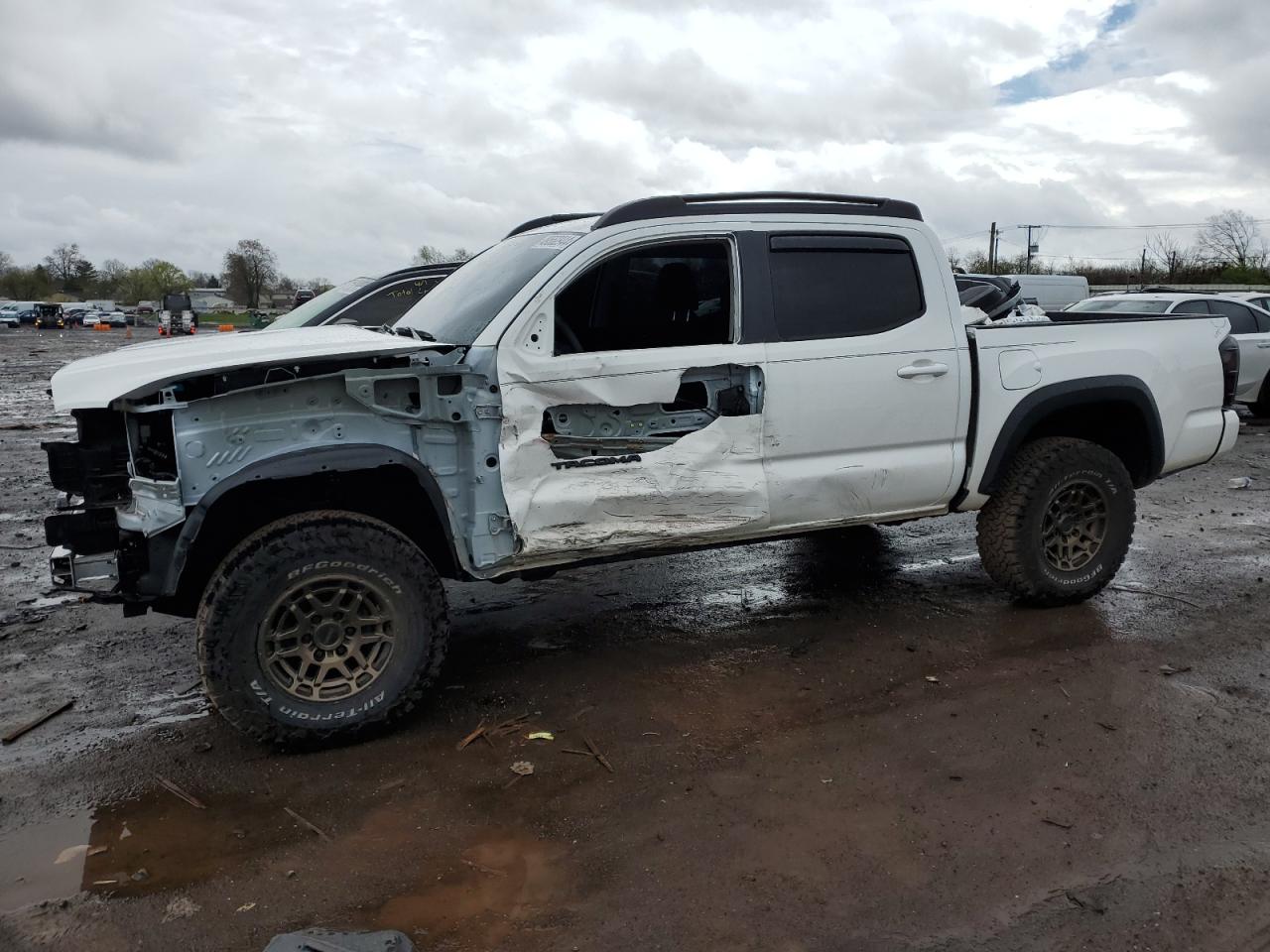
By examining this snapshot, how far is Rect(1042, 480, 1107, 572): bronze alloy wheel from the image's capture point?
5.46 metres

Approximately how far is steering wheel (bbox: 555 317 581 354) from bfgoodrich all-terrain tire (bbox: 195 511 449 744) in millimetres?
1079

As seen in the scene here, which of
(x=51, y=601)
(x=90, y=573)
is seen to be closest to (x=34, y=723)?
(x=90, y=573)

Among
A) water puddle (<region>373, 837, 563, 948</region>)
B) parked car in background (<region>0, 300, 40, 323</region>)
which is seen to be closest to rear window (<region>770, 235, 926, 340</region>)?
water puddle (<region>373, 837, 563, 948</region>)

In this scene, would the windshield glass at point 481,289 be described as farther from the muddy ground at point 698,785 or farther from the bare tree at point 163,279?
the bare tree at point 163,279

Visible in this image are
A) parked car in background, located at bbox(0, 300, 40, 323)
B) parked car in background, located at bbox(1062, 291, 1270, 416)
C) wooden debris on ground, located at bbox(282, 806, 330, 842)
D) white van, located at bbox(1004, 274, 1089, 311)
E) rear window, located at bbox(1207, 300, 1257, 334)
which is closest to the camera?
wooden debris on ground, located at bbox(282, 806, 330, 842)

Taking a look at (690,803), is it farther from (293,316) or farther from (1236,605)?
(293,316)

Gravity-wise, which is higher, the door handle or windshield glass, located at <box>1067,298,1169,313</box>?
windshield glass, located at <box>1067,298,1169,313</box>

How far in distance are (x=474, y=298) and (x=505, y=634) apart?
5.92ft

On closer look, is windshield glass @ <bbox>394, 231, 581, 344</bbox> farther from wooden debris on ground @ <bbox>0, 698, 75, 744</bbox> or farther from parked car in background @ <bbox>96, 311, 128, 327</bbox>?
parked car in background @ <bbox>96, 311, 128, 327</bbox>

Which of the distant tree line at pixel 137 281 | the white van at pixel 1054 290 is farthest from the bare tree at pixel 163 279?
the white van at pixel 1054 290

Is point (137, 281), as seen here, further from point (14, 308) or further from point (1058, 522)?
point (1058, 522)

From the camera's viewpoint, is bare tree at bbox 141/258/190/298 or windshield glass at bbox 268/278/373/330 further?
bare tree at bbox 141/258/190/298

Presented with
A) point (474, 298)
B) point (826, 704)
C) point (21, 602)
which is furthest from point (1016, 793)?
point (21, 602)

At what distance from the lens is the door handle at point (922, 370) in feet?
15.9
